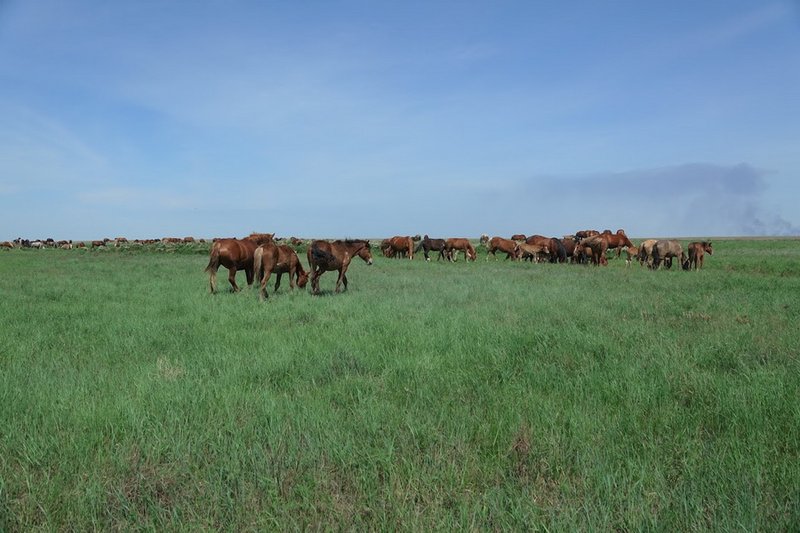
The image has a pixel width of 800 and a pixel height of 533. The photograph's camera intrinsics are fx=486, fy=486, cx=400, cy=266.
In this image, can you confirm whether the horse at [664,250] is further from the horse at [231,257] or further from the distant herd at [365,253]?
the horse at [231,257]

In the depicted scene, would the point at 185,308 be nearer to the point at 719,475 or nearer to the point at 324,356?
the point at 324,356

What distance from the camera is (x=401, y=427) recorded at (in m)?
4.12

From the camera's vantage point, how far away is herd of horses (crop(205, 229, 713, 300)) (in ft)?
46.0

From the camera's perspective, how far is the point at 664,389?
5.05 meters

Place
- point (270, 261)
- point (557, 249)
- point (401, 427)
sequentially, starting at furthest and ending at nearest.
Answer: point (557, 249)
point (270, 261)
point (401, 427)

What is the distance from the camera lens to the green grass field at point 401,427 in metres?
2.97

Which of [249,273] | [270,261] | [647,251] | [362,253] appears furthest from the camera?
[647,251]

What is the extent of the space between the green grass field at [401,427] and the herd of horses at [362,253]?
18.3 ft

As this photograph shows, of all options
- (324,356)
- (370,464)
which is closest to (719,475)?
(370,464)

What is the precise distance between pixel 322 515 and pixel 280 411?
1.58m

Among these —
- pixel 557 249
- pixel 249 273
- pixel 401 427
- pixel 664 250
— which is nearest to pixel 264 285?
pixel 249 273

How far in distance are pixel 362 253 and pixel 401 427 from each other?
12767 mm

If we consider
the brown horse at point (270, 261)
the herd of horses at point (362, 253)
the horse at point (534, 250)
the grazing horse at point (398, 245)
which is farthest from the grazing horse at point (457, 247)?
the brown horse at point (270, 261)

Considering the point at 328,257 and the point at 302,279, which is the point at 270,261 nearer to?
the point at 302,279
